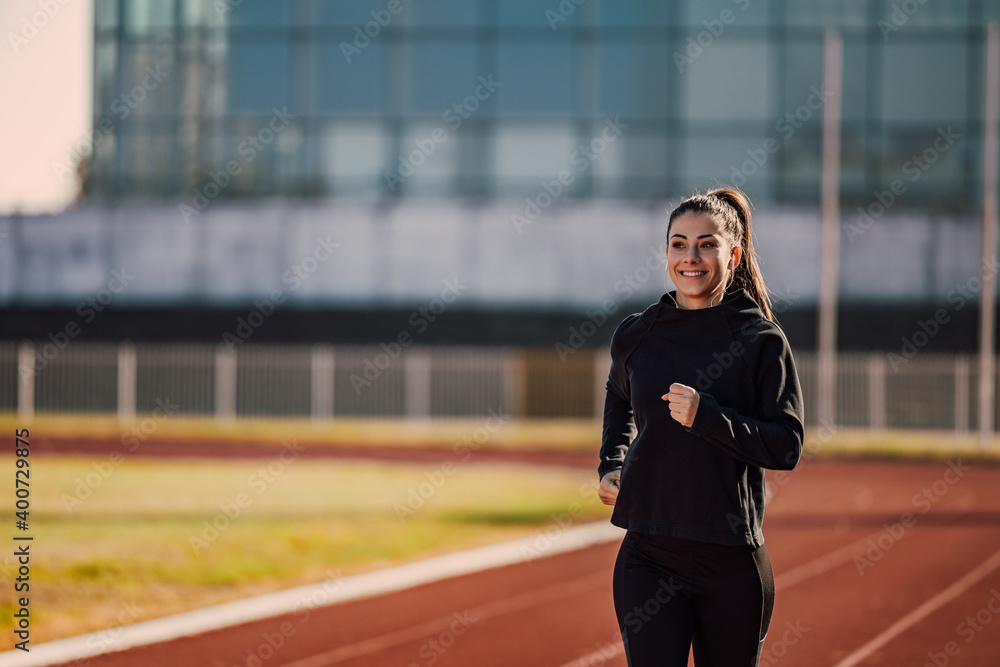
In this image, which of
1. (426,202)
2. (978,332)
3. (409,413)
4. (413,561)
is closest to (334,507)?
(413,561)

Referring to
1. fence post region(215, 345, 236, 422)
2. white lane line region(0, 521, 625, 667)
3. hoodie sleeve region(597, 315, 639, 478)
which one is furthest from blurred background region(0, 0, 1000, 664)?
hoodie sleeve region(597, 315, 639, 478)

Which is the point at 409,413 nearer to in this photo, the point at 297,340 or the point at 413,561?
the point at 297,340

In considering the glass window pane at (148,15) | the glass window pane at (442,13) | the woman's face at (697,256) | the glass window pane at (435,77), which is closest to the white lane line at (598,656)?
the woman's face at (697,256)

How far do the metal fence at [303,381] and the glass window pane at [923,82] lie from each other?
6.82 m

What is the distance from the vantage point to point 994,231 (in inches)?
1159

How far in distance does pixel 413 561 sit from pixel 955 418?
2108 cm

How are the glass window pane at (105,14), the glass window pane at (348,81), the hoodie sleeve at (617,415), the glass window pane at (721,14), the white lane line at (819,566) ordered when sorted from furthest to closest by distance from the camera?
the glass window pane at (105,14) → the glass window pane at (348,81) → the glass window pane at (721,14) → the white lane line at (819,566) → the hoodie sleeve at (617,415)

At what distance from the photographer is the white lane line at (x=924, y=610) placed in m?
7.66

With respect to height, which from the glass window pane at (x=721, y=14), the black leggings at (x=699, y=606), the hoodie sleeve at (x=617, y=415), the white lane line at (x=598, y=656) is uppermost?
the glass window pane at (x=721, y=14)

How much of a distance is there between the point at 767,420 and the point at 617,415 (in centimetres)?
55

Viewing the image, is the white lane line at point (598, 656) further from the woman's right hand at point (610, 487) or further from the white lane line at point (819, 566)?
the woman's right hand at point (610, 487)

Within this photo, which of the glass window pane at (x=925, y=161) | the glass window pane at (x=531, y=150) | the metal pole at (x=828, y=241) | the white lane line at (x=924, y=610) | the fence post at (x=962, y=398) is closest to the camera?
the white lane line at (x=924, y=610)

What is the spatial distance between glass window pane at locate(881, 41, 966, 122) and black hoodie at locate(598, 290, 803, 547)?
3043 cm

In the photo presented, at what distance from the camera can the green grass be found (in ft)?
30.5
